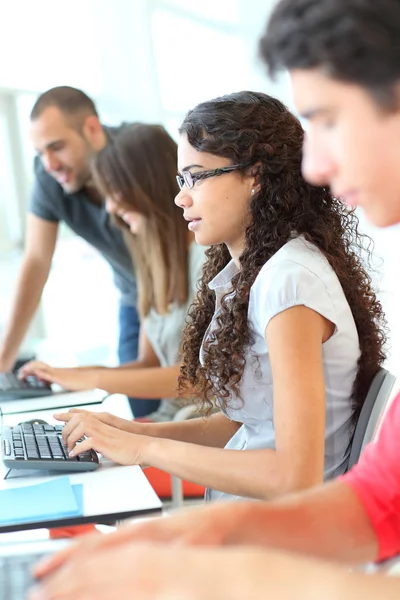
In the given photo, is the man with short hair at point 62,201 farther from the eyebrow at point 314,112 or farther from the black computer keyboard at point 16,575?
the eyebrow at point 314,112

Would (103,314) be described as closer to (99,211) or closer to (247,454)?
(99,211)

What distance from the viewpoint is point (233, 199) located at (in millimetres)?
1580

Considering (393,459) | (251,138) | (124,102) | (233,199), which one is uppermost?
(124,102)

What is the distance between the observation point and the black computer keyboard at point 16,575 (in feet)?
2.78

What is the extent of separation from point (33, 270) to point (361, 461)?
1984mm

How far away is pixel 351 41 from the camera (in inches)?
33.2

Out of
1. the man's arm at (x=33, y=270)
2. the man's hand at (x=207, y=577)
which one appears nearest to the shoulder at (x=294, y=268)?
the man's hand at (x=207, y=577)

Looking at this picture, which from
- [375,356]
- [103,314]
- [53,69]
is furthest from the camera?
[103,314]

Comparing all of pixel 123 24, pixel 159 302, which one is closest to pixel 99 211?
pixel 159 302

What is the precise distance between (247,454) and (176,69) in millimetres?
3291

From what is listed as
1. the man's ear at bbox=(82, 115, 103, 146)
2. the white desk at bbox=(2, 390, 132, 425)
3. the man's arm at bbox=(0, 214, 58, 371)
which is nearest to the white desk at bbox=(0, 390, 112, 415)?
the white desk at bbox=(2, 390, 132, 425)

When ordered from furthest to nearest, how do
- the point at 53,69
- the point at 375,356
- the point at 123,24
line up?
the point at 123,24 < the point at 53,69 < the point at 375,356

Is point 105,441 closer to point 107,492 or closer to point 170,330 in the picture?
point 107,492

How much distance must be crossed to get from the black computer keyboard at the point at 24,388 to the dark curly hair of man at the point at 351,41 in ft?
4.78
